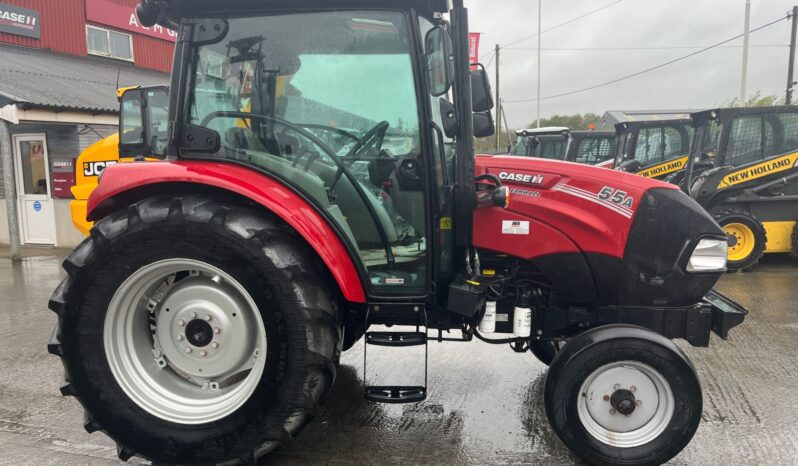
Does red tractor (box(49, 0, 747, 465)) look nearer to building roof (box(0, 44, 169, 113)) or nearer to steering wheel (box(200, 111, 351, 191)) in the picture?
steering wheel (box(200, 111, 351, 191))

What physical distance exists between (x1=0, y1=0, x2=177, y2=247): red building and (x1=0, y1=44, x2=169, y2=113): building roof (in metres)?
0.02

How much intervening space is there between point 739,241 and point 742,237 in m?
0.07

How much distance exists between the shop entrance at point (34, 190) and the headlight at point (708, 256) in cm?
1070

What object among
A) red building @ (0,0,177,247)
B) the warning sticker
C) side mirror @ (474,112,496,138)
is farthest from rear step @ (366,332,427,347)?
red building @ (0,0,177,247)

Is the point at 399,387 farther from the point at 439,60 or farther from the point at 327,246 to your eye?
the point at 439,60

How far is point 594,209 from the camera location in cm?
288

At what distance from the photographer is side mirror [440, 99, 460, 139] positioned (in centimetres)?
262

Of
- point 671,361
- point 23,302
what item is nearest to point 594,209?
point 671,361

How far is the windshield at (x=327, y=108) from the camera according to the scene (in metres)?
2.65

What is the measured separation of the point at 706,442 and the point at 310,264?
7.71 ft

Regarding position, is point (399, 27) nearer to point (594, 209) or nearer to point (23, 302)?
point (594, 209)

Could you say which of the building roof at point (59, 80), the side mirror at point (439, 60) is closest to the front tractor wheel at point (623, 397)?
the side mirror at point (439, 60)

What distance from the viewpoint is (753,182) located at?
7707mm

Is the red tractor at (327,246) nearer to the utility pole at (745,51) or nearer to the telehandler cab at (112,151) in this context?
the telehandler cab at (112,151)
